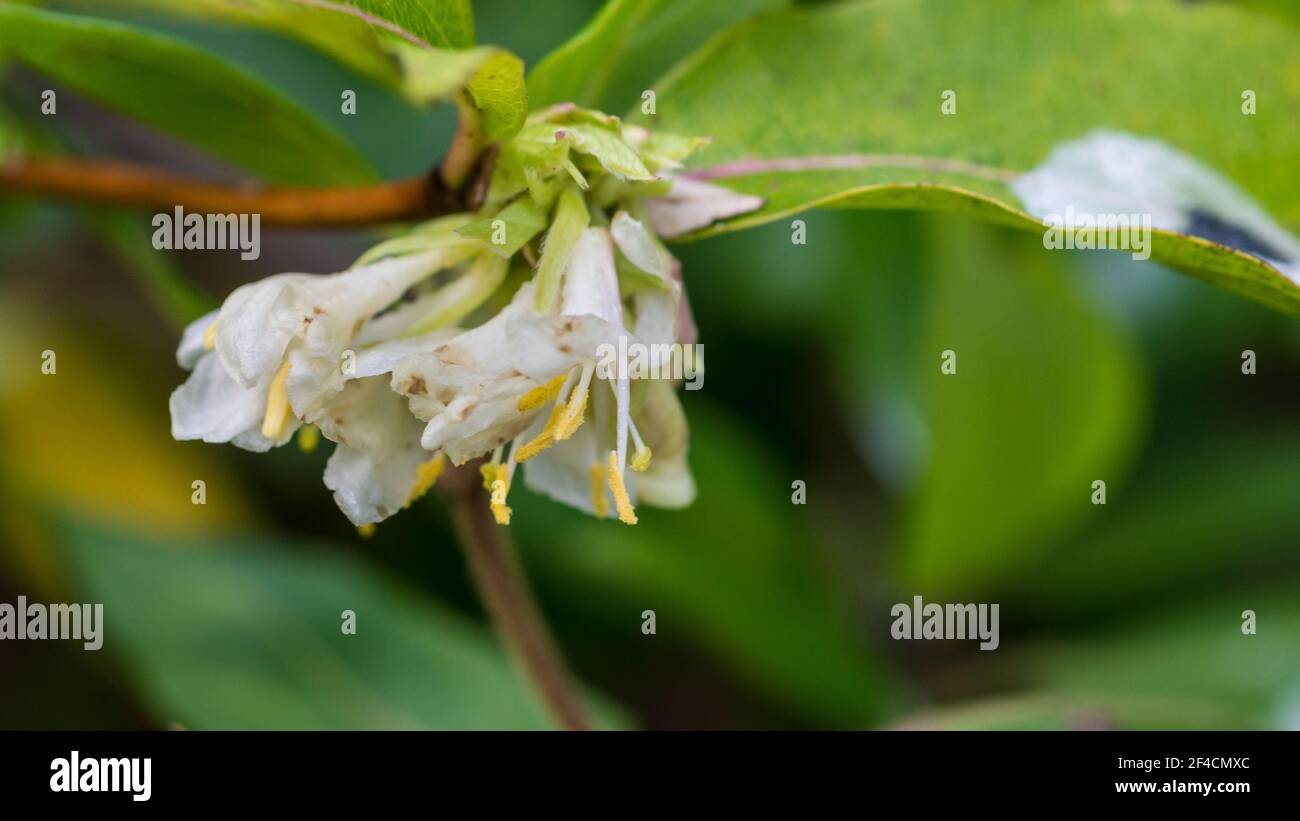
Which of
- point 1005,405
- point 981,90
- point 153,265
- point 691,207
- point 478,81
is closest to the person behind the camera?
point 478,81

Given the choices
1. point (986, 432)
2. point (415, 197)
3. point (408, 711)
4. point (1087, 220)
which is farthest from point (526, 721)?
point (1087, 220)

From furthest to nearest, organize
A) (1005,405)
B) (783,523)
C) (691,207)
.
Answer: (783,523) → (1005,405) → (691,207)

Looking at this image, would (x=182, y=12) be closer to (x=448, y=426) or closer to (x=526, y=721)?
(x=448, y=426)

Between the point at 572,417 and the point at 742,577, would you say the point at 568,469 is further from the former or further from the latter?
the point at 742,577

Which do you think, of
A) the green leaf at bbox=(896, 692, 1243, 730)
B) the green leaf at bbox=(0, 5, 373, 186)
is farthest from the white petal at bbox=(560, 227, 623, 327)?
the green leaf at bbox=(896, 692, 1243, 730)

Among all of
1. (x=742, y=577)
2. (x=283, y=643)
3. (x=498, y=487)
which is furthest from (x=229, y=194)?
(x=742, y=577)

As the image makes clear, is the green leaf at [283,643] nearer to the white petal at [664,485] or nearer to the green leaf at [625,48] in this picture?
the white petal at [664,485]
